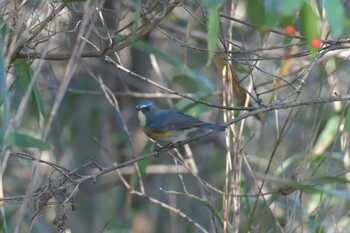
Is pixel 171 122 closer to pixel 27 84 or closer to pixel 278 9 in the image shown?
pixel 27 84

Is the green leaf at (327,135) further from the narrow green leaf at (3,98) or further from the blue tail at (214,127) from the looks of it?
the narrow green leaf at (3,98)

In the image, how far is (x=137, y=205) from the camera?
583 cm

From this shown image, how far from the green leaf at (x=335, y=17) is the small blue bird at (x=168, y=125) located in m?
1.99

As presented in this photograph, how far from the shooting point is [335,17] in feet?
5.42

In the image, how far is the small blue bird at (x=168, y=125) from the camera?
3.79 m

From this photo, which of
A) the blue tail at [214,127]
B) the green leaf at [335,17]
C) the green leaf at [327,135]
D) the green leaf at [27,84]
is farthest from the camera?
the green leaf at [327,135]

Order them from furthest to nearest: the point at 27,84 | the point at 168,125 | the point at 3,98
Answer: the point at 168,125
the point at 27,84
the point at 3,98

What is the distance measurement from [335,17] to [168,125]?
2235 millimetres

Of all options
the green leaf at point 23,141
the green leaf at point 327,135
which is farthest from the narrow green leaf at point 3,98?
the green leaf at point 327,135

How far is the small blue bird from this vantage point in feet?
12.4

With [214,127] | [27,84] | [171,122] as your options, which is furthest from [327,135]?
[27,84]

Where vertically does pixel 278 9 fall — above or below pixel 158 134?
below

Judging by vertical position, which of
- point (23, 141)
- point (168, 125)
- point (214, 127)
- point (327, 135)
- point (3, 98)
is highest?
point (327, 135)

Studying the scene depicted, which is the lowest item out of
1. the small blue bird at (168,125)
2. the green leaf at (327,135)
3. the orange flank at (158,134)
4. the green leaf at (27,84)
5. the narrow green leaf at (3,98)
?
the narrow green leaf at (3,98)
